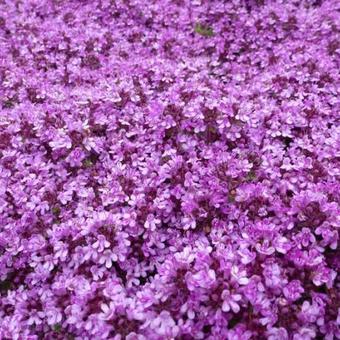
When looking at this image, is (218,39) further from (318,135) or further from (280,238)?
(280,238)

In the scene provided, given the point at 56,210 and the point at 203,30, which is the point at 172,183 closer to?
the point at 56,210

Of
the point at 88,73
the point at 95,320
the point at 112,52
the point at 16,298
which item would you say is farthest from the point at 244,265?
the point at 112,52

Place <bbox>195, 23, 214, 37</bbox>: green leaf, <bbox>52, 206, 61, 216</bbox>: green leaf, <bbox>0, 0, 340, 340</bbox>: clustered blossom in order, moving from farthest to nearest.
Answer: <bbox>195, 23, 214, 37</bbox>: green leaf, <bbox>52, 206, 61, 216</bbox>: green leaf, <bbox>0, 0, 340, 340</bbox>: clustered blossom

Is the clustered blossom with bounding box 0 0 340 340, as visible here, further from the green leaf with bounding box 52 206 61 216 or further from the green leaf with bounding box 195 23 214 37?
the green leaf with bounding box 195 23 214 37

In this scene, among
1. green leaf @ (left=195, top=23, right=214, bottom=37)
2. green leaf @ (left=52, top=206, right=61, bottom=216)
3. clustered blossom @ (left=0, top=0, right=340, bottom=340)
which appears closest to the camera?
clustered blossom @ (left=0, top=0, right=340, bottom=340)

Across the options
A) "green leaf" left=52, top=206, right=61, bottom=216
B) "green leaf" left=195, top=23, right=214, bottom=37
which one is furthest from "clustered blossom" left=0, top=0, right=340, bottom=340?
"green leaf" left=195, top=23, right=214, bottom=37

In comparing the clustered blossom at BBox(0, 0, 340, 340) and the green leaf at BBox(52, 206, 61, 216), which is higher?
the clustered blossom at BBox(0, 0, 340, 340)

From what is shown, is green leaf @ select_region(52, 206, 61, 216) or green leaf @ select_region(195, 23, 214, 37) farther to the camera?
green leaf @ select_region(195, 23, 214, 37)
